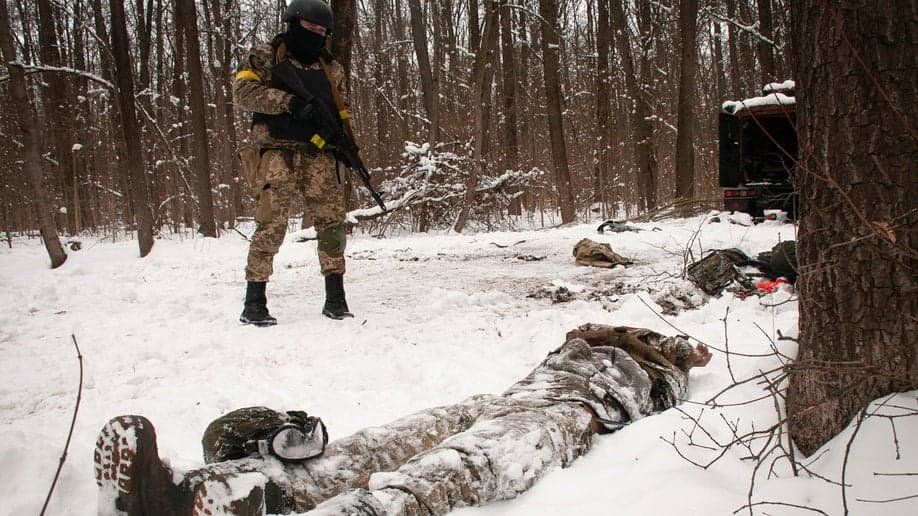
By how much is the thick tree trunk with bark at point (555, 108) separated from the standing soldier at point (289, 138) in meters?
8.04

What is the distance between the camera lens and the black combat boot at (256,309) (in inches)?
135

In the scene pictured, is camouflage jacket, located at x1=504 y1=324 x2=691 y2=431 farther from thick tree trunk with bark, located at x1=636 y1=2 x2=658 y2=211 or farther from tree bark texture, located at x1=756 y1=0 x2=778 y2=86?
thick tree trunk with bark, located at x1=636 y1=2 x2=658 y2=211

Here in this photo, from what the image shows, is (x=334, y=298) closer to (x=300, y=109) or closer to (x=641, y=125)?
(x=300, y=109)

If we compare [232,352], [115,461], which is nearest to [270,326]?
[232,352]

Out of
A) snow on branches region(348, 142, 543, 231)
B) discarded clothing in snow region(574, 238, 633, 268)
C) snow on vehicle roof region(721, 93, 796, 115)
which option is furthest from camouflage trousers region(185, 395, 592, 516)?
snow on branches region(348, 142, 543, 231)

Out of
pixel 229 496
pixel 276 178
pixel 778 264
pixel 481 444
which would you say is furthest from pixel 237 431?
pixel 778 264

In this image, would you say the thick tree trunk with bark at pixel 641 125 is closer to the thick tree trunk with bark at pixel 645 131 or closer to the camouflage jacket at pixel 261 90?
the thick tree trunk with bark at pixel 645 131

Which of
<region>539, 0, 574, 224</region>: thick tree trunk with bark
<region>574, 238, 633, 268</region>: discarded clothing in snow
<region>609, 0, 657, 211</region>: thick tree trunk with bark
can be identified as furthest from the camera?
<region>609, 0, 657, 211</region>: thick tree trunk with bark

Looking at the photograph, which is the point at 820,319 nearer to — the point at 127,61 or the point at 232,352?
the point at 232,352

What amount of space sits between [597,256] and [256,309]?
312 cm

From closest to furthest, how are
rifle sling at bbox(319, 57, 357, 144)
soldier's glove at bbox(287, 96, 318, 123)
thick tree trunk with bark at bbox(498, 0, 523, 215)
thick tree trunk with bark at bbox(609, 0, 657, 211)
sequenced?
soldier's glove at bbox(287, 96, 318, 123) < rifle sling at bbox(319, 57, 357, 144) < thick tree trunk with bark at bbox(609, 0, 657, 211) < thick tree trunk with bark at bbox(498, 0, 523, 215)

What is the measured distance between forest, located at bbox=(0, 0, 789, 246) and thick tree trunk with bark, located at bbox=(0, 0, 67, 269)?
0.02m

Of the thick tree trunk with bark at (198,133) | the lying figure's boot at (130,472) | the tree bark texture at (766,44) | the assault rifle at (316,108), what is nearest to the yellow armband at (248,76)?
the assault rifle at (316,108)

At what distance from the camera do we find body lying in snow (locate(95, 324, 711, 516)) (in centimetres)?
122
